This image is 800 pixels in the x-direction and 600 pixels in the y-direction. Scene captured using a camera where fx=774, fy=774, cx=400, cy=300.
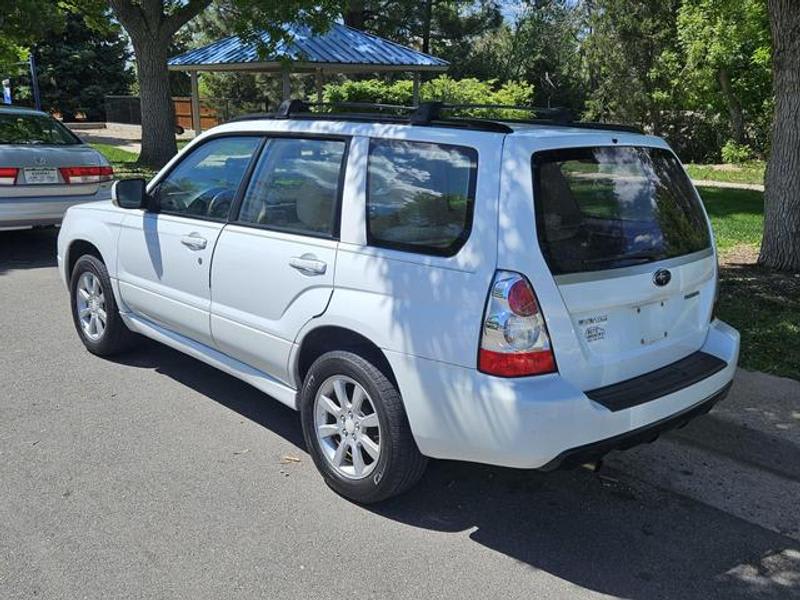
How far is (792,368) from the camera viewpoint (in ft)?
17.3

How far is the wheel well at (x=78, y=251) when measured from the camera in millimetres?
5674

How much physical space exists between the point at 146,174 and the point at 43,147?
6.92 m

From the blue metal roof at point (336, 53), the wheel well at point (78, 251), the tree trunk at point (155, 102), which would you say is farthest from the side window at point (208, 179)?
the blue metal roof at point (336, 53)

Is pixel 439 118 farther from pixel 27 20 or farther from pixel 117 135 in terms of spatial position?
pixel 117 135

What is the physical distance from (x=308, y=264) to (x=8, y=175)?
20.9 feet

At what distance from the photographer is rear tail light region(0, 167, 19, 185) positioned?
28.2ft

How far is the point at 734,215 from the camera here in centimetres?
1186

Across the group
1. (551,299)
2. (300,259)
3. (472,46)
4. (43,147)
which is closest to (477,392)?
(551,299)

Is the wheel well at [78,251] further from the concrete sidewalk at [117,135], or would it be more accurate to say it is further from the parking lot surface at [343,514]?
the concrete sidewalk at [117,135]

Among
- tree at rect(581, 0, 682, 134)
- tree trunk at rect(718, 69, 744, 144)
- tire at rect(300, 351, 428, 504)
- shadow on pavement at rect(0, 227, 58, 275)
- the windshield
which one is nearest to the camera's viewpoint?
tire at rect(300, 351, 428, 504)

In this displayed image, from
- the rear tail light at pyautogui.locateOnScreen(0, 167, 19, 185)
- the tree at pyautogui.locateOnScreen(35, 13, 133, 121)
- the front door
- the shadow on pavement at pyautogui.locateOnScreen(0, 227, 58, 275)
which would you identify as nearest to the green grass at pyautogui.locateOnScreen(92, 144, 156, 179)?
the shadow on pavement at pyautogui.locateOnScreen(0, 227, 58, 275)

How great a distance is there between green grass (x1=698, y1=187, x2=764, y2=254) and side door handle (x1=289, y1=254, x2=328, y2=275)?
22.1 ft

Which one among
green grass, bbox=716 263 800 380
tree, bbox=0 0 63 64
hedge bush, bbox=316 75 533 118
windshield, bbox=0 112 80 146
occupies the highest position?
tree, bbox=0 0 63 64

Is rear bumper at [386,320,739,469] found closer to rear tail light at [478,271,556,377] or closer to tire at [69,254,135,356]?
rear tail light at [478,271,556,377]
